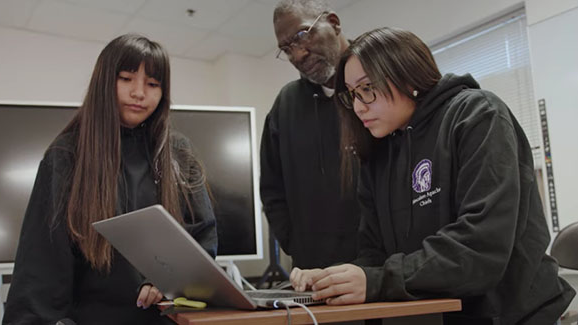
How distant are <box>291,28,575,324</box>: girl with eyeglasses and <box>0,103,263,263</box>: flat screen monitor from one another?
7.01 feet

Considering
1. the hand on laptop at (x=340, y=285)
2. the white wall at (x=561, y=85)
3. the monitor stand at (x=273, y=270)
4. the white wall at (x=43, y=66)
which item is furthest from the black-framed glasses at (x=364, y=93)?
the white wall at (x=43, y=66)

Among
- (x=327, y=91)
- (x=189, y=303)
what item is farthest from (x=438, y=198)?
(x=327, y=91)

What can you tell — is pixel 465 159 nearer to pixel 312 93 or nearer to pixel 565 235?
pixel 565 235

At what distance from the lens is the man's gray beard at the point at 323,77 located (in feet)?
6.05

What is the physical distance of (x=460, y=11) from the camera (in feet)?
11.0

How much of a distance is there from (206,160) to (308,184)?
1.76 meters

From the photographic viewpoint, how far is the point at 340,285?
2.97ft

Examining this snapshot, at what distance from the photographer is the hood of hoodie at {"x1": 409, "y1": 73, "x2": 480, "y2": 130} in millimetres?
1161

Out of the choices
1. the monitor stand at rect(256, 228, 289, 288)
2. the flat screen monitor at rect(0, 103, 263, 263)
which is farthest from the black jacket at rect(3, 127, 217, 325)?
the monitor stand at rect(256, 228, 289, 288)

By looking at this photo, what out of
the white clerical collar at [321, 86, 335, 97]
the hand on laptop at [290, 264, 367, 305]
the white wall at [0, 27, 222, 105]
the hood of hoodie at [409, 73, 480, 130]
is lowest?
the hand on laptop at [290, 264, 367, 305]

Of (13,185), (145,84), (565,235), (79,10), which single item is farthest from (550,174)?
(79,10)

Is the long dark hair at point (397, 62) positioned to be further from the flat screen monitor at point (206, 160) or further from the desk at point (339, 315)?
the flat screen monitor at point (206, 160)

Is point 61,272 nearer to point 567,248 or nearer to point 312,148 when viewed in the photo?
point 312,148

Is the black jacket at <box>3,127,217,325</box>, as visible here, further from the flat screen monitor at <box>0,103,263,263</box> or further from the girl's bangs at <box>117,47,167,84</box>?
the flat screen monitor at <box>0,103,263,263</box>
